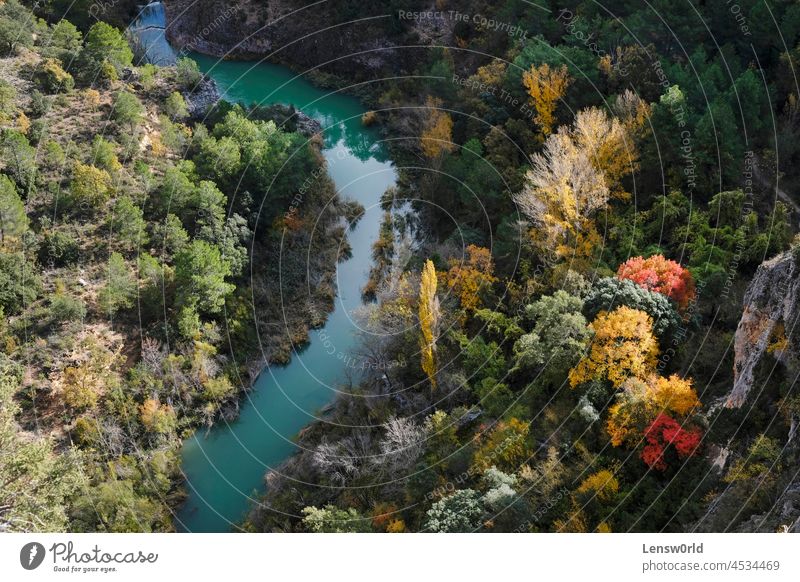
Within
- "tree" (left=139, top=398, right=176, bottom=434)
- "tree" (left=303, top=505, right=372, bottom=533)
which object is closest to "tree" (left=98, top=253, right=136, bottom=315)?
"tree" (left=139, top=398, right=176, bottom=434)

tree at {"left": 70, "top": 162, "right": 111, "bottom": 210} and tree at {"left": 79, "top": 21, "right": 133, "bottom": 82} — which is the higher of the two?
tree at {"left": 79, "top": 21, "right": 133, "bottom": 82}

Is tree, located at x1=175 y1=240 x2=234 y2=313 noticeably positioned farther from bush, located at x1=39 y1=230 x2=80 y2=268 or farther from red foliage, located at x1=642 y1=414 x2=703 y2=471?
red foliage, located at x1=642 y1=414 x2=703 y2=471

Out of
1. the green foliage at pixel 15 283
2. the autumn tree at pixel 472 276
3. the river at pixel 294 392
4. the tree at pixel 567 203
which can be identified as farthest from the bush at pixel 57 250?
the tree at pixel 567 203

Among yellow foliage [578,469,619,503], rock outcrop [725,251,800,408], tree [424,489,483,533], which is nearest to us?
rock outcrop [725,251,800,408]

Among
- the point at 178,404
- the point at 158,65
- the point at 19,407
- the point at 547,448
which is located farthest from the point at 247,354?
the point at 158,65

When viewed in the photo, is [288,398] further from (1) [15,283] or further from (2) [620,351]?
(2) [620,351]

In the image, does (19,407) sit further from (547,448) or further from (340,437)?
(547,448)
